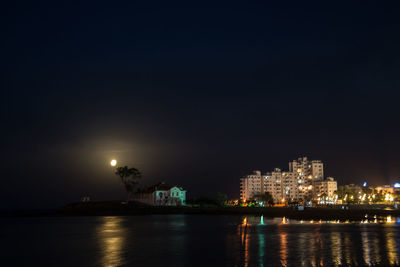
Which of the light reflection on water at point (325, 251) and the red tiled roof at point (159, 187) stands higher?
the red tiled roof at point (159, 187)

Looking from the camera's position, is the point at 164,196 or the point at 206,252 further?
the point at 164,196

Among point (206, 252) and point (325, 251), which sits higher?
point (325, 251)

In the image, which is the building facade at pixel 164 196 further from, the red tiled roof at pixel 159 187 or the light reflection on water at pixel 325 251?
the light reflection on water at pixel 325 251

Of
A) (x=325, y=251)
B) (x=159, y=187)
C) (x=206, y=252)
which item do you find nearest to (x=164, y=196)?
(x=159, y=187)

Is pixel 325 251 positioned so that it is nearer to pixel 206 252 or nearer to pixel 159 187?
pixel 206 252

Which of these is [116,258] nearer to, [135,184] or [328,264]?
[328,264]

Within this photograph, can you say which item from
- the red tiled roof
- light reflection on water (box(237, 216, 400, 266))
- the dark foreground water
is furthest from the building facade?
light reflection on water (box(237, 216, 400, 266))

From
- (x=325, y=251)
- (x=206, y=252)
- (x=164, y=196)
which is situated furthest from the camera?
(x=164, y=196)

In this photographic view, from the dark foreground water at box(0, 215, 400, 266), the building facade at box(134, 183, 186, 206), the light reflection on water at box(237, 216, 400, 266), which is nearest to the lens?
the light reflection on water at box(237, 216, 400, 266)

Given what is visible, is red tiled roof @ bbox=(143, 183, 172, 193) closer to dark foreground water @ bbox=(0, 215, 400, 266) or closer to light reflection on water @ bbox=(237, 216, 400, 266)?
dark foreground water @ bbox=(0, 215, 400, 266)

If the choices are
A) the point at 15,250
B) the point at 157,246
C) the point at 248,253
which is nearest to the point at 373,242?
the point at 248,253

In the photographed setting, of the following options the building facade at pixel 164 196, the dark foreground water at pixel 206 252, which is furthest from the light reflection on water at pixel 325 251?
the building facade at pixel 164 196

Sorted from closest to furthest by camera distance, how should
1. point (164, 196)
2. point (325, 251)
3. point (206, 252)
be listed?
1. point (325, 251)
2. point (206, 252)
3. point (164, 196)

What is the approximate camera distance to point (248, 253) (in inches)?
1197
